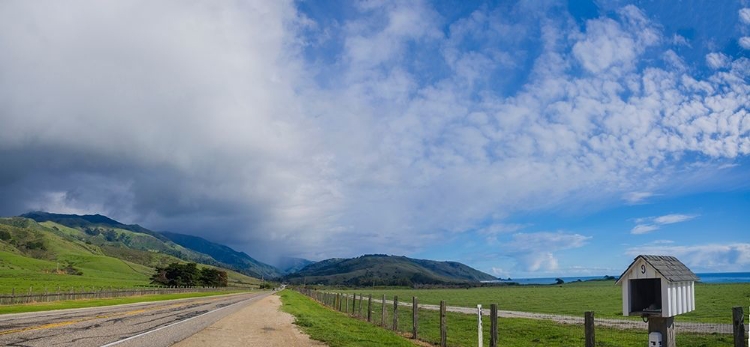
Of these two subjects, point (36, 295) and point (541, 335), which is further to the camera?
point (36, 295)

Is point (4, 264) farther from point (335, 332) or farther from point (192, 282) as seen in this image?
point (335, 332)

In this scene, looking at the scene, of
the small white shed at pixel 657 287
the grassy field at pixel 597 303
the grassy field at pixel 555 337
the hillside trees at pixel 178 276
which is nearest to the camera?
the small white shed at pixel 657 287

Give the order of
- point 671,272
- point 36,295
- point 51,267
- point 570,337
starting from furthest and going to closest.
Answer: point 51,267 → point 36,295 → point 570,337 → point 671,272

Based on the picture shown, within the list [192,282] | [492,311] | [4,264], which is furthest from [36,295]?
[4,264]

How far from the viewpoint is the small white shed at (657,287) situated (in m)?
8.71

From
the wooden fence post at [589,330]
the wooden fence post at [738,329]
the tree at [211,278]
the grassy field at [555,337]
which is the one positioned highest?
the wooden fence post at [738,329]

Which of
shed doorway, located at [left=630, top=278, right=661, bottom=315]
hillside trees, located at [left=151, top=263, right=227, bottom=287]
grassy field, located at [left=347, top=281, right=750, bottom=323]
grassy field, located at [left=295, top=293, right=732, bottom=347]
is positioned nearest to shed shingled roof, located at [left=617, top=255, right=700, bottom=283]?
shed doorway, located at [left=630, top=278, right=661, bottom=315]

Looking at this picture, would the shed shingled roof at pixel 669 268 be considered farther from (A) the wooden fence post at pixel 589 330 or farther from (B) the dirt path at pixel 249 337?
(B) the dirt path at pixel 249 337

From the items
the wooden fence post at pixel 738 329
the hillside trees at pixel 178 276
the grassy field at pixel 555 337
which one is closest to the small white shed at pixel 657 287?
the wooden fence post at pixel 738 329

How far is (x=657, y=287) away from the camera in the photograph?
377 inches

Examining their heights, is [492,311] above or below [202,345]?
above

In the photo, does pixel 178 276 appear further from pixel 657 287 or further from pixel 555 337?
pixel 657 287

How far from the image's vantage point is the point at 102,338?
15.7 meters

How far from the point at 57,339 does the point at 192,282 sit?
145093 mm
